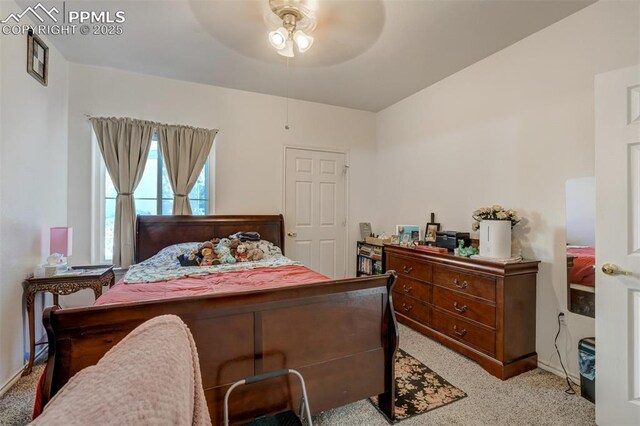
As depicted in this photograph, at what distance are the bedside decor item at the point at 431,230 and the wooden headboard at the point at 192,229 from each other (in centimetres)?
186

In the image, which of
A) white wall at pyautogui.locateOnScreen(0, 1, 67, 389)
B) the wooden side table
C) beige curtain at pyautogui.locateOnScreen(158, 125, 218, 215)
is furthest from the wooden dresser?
white wall at pyautogui.locateOnScreen(0, 1, 67, 389)

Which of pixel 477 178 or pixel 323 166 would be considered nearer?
pixel 477 178

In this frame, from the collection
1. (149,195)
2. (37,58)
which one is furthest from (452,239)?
(37,58)

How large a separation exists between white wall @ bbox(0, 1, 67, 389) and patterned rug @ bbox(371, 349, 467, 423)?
2845 millimetres

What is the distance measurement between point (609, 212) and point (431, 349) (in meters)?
1.80

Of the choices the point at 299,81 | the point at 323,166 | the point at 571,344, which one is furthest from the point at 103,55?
the point at 571,344

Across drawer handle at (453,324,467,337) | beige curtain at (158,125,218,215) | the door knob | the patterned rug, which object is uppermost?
beige curtain at (158,125,218,215)

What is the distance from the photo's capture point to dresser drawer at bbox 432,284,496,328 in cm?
235

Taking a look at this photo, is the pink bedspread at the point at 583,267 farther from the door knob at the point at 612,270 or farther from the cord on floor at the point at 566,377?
the door knob at the point at 612,270

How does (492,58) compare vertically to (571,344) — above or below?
above

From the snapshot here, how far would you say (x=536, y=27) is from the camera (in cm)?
240

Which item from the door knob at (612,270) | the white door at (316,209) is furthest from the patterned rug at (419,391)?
the white door at (316,209)

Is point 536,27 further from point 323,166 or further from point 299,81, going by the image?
point 323,166

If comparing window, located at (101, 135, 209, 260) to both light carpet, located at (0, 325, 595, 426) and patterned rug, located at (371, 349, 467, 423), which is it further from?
patterned rug, located at (371, 349, 467, 423)
